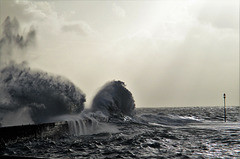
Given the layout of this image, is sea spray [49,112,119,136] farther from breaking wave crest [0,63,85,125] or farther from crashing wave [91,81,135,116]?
crashing wave [91,81,135,116]

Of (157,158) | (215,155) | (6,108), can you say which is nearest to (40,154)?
(157,158)

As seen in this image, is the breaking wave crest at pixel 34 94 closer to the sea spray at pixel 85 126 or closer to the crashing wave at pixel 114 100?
the sea spray at pixel 85 126

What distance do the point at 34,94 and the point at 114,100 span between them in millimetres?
9148

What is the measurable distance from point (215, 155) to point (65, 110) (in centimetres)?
969

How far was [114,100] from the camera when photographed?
20625 mm

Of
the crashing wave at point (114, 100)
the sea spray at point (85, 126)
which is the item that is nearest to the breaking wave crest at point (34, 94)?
the sea spray at point (85, 126)

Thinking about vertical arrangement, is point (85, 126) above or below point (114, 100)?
below

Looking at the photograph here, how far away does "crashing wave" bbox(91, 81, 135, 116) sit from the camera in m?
19.3

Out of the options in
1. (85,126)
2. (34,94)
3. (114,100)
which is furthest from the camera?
(114,100)

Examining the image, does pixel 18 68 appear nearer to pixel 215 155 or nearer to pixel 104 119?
pixel 104 119

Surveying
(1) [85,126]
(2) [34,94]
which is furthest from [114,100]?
(1) [85,126]

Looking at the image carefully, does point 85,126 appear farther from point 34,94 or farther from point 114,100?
point 114,100

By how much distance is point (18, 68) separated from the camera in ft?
42.0

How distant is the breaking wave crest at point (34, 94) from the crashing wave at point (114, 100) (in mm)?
4542
